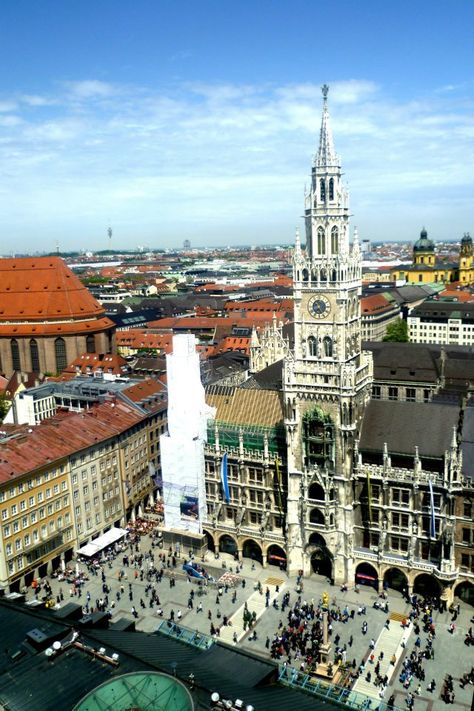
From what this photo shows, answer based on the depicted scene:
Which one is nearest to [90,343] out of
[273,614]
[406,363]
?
[406,363]

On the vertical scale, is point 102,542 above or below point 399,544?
below

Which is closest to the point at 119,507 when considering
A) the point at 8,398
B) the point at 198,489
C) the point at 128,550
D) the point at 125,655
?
the point at 128,550

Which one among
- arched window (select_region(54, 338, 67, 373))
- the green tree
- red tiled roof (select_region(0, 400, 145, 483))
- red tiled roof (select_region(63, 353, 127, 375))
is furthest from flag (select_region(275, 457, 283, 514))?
the green tree

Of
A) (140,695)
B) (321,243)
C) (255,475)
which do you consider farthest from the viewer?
(255,475)

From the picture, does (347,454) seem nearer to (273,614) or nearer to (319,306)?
(319,306)

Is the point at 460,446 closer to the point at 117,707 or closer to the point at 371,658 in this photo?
the point at 371,658

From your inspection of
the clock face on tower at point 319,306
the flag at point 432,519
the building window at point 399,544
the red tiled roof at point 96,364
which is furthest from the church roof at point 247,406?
the red tiled roof at point 96,364

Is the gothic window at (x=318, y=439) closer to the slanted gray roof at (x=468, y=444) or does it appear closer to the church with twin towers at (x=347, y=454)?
the church with twin towers at (x=347, y=454)
